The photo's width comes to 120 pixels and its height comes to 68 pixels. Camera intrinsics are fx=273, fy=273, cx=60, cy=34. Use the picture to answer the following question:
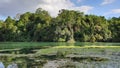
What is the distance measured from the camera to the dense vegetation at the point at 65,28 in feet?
252

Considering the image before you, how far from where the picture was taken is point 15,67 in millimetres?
17156

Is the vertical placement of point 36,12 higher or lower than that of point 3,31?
higher

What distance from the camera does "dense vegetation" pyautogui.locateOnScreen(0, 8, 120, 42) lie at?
252ft

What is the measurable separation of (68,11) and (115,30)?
15173 mm

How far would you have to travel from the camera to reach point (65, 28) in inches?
2992

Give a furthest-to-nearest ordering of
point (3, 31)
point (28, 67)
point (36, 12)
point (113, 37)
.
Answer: point (36, 12) → point (3, 31) → point (113, 37) → point (28, 67)

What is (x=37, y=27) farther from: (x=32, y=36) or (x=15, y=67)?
(x=15, y=67)

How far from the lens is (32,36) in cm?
8512

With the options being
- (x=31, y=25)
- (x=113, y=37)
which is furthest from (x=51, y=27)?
(x=113, y=37)

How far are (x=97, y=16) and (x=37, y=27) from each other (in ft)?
61.0

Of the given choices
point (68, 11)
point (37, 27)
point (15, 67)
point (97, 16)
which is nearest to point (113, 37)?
point (97, 16)

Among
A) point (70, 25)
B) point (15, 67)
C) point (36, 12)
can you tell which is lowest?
point (15, 67)

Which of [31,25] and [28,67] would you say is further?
[31,25]

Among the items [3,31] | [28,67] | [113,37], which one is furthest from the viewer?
[3,31]
